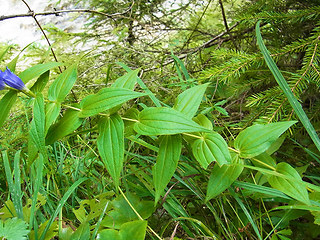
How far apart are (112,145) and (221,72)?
649 millimetres

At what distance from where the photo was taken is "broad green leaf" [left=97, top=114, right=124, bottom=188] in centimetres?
66

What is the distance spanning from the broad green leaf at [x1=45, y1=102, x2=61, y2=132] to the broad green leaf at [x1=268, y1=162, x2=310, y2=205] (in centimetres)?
63

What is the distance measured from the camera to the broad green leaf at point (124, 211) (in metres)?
0.83

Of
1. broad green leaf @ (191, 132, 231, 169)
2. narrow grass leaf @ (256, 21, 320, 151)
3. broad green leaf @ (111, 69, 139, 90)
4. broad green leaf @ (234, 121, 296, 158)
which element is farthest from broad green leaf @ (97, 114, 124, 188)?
narrow grass leaf @ (256, 21, 320, 151)

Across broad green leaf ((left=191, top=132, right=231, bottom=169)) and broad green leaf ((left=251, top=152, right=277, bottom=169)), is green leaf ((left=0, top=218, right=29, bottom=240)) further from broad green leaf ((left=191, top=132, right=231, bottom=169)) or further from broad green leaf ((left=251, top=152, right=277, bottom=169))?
broad green leaf ((left=251, top=152, right=277, bottom=169))

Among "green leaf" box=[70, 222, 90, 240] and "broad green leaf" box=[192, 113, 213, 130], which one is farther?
"broad green leaf" box=[192, 113, 213, 130]

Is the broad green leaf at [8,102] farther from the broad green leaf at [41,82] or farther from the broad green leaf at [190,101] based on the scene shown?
the broad green leaf at [190,101]

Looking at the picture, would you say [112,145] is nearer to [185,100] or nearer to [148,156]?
[185,100]

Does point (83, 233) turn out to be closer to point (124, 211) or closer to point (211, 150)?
point (124, 211)

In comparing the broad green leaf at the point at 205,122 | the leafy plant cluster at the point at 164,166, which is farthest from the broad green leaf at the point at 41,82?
the broad green leaf at the point at 205,122

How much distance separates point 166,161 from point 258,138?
0.28m

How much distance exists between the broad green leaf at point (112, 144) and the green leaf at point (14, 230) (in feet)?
1.01

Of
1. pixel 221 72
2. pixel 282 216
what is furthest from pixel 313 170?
pixel 221 72

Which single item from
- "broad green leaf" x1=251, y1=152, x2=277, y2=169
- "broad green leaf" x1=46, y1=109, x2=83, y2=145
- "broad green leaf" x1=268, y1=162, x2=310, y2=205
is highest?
"broad green leaf" x1=46, y1=109, x2=83, y2=145
